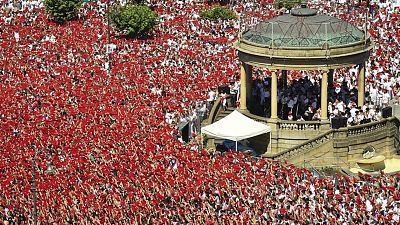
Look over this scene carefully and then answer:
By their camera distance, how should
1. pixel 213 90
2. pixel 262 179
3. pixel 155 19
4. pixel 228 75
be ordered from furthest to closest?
1. pixel 155 19
2. pixel 228 75
3. pixel 213 90
4. pixel 262 179

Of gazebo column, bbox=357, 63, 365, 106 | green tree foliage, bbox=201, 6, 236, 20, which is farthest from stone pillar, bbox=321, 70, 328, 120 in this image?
green tree foliage, bbox=201, 6, 236, 20

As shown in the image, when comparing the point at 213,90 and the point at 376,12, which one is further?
the point at 376,12

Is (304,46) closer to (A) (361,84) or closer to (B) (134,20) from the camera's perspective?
(A) (361,84)

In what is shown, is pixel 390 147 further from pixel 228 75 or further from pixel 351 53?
pixel 228 75

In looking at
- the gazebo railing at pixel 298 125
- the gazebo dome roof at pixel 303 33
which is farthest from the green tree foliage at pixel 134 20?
the gazebo railing at pixel 298 125

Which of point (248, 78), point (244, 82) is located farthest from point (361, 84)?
point (244, 82)

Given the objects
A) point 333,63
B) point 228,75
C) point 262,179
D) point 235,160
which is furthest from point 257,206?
point 228,75

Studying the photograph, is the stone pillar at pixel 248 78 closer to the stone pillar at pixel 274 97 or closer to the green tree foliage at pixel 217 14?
the stone pillar at pixel 274 97
